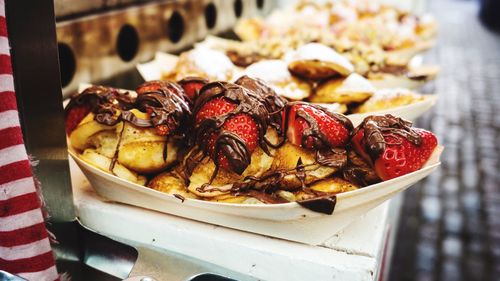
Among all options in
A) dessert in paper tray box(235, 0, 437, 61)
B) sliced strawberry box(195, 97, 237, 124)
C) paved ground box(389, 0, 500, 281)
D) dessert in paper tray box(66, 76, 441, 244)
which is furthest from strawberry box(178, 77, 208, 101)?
paved ground box(389, 0, 500, 281)

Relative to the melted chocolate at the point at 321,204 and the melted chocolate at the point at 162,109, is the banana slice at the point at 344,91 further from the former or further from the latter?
the melted chocolate at the point at 321,204

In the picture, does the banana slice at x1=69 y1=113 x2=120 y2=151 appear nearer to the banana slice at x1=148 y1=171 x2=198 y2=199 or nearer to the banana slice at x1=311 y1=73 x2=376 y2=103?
the banana slice at x1=148 y1=171 x2=198 y2=199

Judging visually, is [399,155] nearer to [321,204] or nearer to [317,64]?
[321,204]

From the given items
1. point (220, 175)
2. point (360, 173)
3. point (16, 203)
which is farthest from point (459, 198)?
point (16, 203)

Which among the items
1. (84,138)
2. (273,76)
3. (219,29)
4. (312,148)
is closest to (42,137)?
(84,138)

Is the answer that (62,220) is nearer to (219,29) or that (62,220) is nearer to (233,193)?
(233,193)

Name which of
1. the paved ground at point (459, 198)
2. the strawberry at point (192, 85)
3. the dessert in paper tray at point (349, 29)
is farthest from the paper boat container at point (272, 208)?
the paved ground at point (459, 198)
